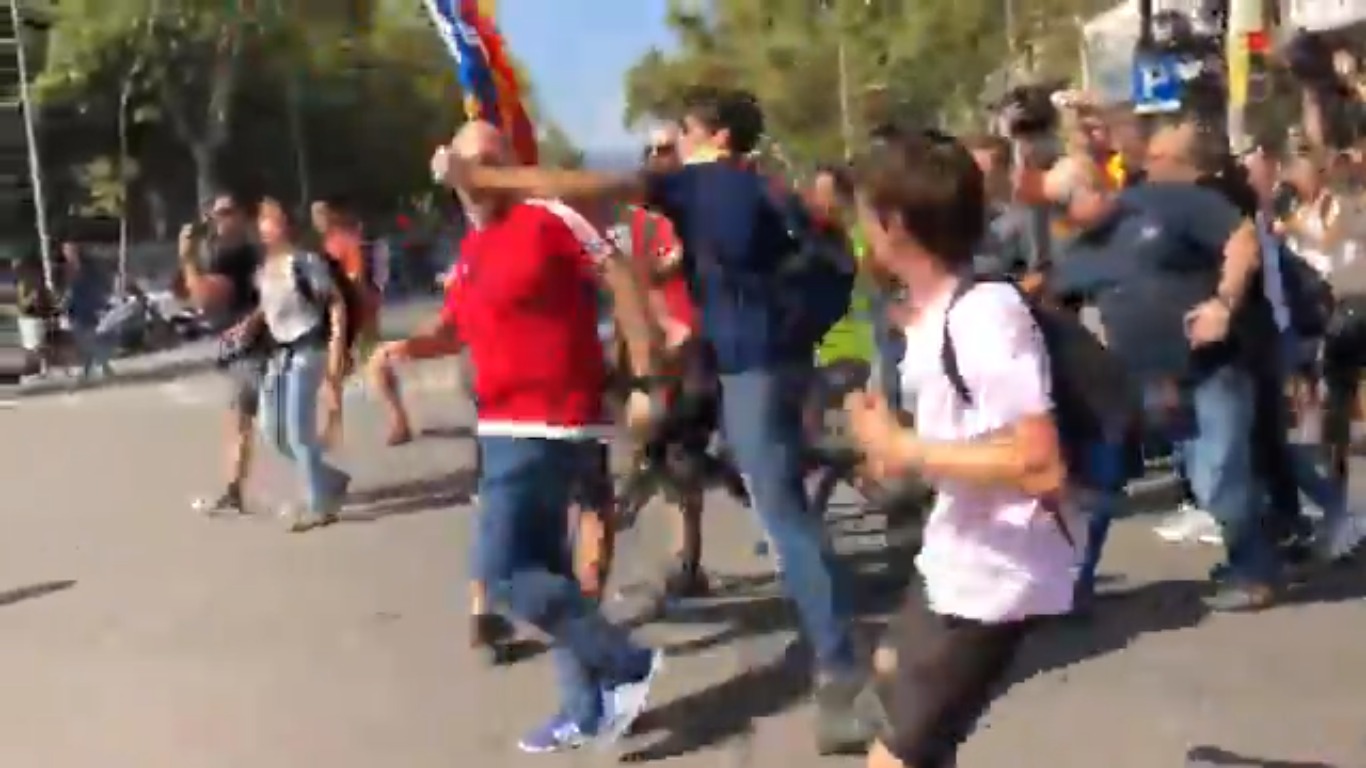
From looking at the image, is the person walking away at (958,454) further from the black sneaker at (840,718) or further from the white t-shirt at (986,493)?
the black sneaker at (840,718)

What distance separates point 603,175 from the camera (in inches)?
184

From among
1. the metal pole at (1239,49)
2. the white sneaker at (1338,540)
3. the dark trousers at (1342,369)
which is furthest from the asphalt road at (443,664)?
the metal pole at (1239,49)

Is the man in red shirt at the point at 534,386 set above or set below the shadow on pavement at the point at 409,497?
above

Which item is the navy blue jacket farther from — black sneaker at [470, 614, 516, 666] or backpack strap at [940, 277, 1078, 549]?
backpack strap at [940, 277, 1078, 549]

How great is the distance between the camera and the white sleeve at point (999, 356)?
329 centimetres

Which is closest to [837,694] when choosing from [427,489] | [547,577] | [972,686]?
[547,577]

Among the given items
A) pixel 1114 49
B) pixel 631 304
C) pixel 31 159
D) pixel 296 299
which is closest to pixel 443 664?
pixel 631 304

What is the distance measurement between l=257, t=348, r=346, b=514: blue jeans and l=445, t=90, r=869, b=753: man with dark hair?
412cm

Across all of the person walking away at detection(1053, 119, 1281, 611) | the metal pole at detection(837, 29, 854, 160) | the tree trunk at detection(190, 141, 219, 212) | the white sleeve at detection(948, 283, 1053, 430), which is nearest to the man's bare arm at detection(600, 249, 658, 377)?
the person walking away at detection(1053, 119, 1281, 611)

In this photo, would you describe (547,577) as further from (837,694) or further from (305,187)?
→ (305,187)

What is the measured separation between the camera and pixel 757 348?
211 inches

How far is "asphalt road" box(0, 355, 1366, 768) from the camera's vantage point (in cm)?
540

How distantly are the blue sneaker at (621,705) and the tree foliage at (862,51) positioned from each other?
34.0 meters

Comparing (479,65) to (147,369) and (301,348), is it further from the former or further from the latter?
(147,369)
